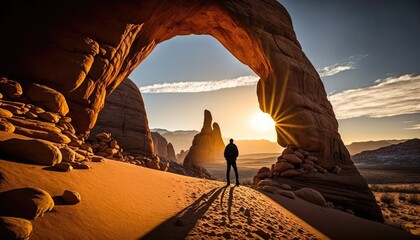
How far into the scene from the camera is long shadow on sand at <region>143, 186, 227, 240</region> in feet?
8.92

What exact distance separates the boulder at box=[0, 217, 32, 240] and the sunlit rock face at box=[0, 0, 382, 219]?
5482mm

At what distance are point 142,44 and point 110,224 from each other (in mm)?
10671

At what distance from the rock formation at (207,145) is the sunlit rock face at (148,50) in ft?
132

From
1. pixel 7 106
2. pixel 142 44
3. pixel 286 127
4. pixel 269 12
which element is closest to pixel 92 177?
pixel 7 106

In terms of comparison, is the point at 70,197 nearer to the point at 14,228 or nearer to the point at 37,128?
the point at 14,228

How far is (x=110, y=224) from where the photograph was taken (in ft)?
8.61

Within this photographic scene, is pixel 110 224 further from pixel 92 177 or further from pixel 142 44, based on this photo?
pixel 142 44

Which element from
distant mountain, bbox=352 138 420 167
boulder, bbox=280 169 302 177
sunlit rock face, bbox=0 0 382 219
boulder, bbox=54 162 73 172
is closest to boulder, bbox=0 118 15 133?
boulder, bbox=54 162 73 172

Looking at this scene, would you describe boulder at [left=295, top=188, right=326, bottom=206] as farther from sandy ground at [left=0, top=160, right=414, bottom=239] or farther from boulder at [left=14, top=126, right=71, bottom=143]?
boulder at [left=14, top=126, right=71, bottom=143]

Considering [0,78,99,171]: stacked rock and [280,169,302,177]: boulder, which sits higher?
[0,78,99,171]: stacked rock

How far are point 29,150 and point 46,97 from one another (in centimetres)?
304

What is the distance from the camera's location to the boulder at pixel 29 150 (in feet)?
10.1

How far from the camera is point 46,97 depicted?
5.51m

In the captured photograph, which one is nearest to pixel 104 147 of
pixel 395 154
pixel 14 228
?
pixel 14 228
